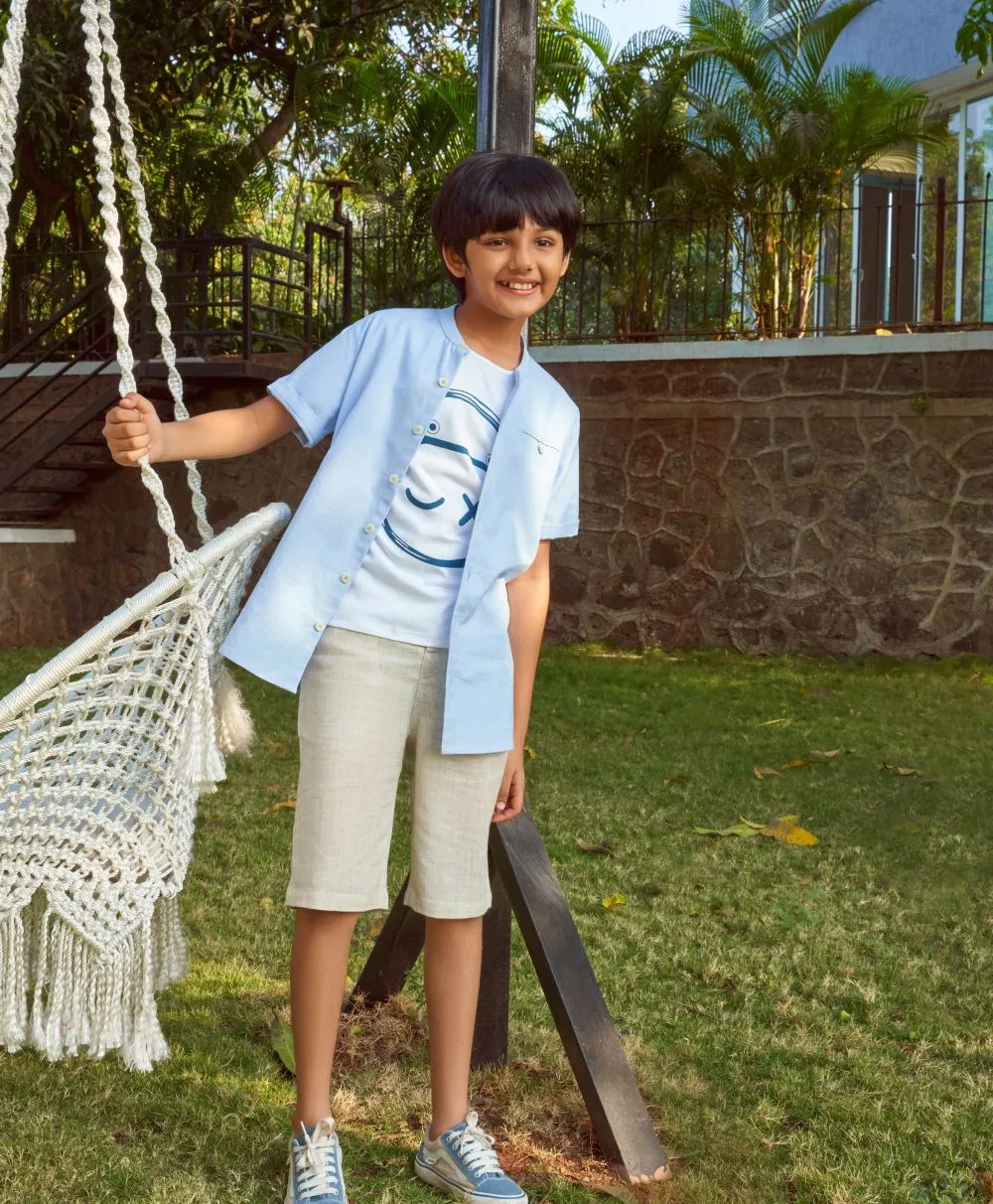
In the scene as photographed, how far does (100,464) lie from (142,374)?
2.17 feet

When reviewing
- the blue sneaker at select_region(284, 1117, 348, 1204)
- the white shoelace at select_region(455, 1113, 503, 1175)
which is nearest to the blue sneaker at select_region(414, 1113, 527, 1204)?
the white shoelace at select_region(455, 1113, 503, 1175)

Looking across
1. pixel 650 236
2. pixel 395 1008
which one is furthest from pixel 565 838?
pixel 650 236

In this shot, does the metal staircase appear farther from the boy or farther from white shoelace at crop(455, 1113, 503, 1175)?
white shoelace at crop(455, 1113, 503, 1175)

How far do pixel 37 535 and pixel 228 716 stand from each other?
698cm

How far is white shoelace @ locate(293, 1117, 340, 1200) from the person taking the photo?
6.09 feet

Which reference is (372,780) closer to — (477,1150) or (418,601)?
(418,601)

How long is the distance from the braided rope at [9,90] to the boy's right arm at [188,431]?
0.34 meters

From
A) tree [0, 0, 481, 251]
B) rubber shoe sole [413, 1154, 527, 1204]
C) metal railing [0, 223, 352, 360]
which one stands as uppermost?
tree [0, 0, 481, 251]

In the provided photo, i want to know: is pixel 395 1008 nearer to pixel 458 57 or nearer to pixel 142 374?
pixel 142 374

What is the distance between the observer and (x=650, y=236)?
27.1 ft

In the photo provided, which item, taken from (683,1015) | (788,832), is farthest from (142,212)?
(788,832)

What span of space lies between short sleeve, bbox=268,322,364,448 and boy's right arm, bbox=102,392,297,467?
0.03 metres

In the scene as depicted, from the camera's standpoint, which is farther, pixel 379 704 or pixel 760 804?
pixel 760 804

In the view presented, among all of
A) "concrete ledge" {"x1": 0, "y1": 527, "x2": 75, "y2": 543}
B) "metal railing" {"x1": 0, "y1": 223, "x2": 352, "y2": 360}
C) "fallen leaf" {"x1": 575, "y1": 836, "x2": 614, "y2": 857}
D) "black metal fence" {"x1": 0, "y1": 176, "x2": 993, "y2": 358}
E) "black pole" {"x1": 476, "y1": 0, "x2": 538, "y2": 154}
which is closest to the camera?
"black pole" {"x1": 476, "y1": 0, "x2": 538, "y2": 154}
